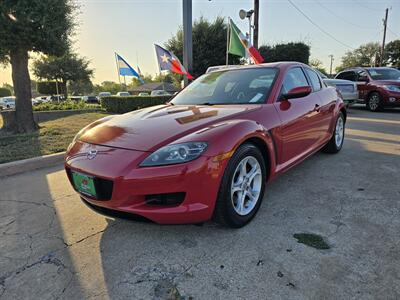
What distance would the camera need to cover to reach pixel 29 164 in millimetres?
4695

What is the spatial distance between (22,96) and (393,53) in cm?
5968

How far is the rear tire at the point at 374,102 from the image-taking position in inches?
431

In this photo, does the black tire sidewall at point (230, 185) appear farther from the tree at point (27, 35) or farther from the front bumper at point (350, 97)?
the front bumper at point (350, 97)

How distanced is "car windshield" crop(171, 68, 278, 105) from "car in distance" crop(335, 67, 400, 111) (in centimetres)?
928

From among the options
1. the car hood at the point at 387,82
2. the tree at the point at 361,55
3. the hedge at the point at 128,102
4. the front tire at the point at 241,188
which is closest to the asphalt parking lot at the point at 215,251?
the front tire at the point at 241,188

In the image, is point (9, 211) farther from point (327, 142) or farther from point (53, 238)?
point (327, 142)

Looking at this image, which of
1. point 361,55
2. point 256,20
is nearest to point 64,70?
point 256,20

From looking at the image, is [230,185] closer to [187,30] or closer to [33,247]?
[33,247]

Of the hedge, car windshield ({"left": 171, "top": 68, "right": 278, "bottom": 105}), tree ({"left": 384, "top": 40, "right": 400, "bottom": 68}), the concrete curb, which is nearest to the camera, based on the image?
car windshield ({"left": 171, "top": 68, "right": 278, "bottom": 105})

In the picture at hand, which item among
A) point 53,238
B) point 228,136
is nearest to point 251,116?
point 228,136

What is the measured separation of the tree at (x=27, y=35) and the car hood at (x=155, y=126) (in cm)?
570

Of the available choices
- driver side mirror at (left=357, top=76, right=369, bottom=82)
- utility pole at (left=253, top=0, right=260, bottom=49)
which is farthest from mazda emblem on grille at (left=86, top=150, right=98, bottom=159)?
utility pole at (left=253, top=0, right=260, bottom=49)

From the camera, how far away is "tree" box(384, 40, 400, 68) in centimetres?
5000

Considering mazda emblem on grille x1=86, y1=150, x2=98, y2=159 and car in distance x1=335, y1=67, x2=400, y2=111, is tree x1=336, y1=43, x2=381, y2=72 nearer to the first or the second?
car in distance x1=335, y1=67, x2=400, y2=111
